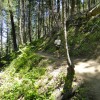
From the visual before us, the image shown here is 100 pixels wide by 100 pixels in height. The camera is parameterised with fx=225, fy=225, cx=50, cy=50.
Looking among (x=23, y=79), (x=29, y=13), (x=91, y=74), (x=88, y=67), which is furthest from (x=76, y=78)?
(x=29, y=13)

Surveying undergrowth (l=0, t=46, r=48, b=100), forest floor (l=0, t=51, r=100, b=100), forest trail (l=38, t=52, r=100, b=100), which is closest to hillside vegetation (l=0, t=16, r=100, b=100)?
undergrowth (l=0, t=46, r=48, b=100)

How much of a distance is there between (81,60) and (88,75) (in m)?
3.50

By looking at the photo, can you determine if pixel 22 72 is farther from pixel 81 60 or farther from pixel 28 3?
pixel 28 3

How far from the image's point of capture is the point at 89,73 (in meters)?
12.5

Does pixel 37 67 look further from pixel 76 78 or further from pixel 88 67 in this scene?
pixel 76 78

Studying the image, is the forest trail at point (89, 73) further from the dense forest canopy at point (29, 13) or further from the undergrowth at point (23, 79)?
the dense forest canopy at point (29, 13)

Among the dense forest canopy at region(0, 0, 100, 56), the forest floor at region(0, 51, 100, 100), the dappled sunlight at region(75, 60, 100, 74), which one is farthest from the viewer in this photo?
the dense forest canopy at region(0, 0, 100, 56)

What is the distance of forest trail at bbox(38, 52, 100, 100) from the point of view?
10.4 metres

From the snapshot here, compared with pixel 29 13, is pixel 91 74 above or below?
below

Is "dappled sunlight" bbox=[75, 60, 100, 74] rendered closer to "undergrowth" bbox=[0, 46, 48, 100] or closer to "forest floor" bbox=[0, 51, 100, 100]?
"forest floor" bbox=[0, 51, 100, 100]

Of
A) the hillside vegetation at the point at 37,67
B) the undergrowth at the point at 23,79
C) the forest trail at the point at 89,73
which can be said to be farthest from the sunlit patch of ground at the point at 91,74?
the undergrowth at the point at 23,79

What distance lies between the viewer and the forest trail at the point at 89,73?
10.4 m

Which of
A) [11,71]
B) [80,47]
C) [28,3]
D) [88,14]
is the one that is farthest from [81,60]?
[28,3]

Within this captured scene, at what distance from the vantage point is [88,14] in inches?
865
